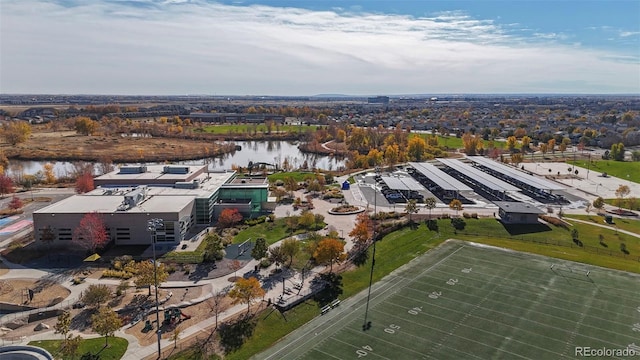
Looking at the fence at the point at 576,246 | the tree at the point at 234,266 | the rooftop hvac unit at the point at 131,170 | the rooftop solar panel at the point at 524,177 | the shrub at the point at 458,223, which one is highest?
the rooftop hvac unit at the point at 131,170

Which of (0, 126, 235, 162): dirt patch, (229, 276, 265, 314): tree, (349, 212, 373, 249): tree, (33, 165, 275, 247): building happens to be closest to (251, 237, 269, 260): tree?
(229, 276, 265, 314): tree

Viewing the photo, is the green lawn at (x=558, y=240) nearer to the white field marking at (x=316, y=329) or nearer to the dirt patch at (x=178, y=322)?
the white field marking at (x=316, y=329)

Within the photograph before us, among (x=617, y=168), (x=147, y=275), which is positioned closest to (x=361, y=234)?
(x=147, y=275)

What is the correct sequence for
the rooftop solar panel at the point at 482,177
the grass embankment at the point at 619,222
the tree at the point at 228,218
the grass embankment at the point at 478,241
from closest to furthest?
the grass embankment at the point at 478,241 < the tree at the point at 228,218 < the grass embankment at the point at 619,222 < the rooftop solar panel at the point at 482,177

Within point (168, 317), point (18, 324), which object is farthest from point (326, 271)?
point (18, 324)

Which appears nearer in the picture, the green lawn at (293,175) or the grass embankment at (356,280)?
the grass embankment at (356,280)

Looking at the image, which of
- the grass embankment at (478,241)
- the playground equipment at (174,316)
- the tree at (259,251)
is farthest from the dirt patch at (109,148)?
the playground equipment at (174,316)

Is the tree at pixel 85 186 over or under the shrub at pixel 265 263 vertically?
over
